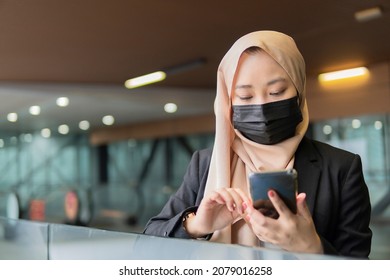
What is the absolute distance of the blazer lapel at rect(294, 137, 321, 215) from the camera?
5.90ft

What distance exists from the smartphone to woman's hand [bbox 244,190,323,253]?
18 millimetres

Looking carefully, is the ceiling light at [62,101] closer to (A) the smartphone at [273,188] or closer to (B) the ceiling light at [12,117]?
(B) the ceiling light at [12,117]

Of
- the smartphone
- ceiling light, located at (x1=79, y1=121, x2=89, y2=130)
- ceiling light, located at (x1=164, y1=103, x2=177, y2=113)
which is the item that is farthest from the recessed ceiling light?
the smartphone

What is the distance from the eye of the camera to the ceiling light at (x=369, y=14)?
18.6ft

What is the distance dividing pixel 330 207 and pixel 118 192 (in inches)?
415

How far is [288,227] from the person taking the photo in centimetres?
153

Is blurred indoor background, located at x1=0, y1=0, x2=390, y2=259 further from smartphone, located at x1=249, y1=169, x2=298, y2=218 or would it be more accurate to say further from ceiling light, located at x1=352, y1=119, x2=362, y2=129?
smartphone, located at x1=249, y1=169, x2=298, y2=218

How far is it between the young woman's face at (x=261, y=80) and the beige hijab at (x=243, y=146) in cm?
2

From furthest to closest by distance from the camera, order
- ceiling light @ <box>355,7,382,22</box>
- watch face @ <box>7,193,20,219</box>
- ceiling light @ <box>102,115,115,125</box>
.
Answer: ceiling light @ <box>102,115,115,125</box>, watch face @ <box>7,193,20,219</box>, ceiling light @ <box>355,7,382,22</box>

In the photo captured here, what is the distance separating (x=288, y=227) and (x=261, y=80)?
532 millimetres

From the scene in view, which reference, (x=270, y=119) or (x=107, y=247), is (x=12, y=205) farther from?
(x=270, y=119)

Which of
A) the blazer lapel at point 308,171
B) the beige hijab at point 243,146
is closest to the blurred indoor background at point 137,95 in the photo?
the beige hijab at point 243,146

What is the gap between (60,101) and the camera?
901 centimetres

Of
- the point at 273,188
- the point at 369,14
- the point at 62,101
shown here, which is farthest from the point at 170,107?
the point at 273,188
